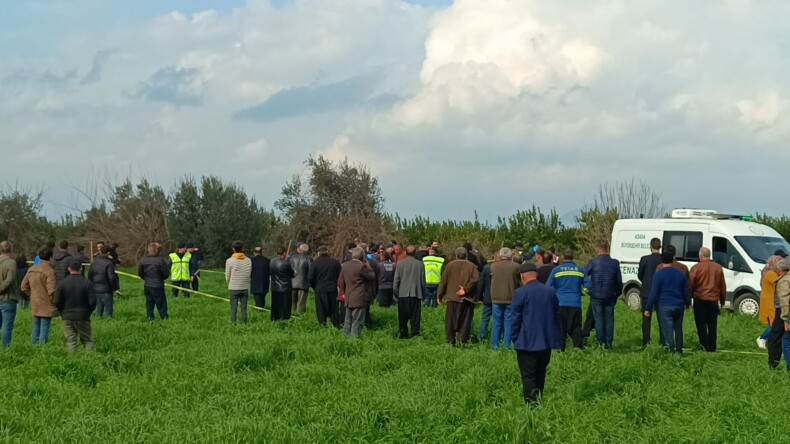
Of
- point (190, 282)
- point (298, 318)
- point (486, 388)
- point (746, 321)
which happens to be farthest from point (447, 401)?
point (190, 282)

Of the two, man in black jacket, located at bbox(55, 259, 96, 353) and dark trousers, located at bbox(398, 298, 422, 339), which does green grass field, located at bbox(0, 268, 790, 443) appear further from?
dark trousers, located at bbox(398, 298, 422, 339)

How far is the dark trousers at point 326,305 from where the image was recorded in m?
16.8

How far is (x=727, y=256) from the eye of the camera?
20.2m

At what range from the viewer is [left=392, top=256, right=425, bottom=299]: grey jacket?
1581cm

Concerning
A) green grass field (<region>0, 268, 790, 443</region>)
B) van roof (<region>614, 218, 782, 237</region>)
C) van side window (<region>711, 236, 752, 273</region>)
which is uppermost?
van roof (<region>614, 218, 782, 237</region>)

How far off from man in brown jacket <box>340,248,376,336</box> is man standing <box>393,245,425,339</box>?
3.00ft

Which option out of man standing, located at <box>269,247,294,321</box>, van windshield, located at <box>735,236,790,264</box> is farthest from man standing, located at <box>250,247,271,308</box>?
van windshield, located at <box>735,236,790,264</box>

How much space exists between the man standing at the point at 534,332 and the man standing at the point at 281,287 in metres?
8.83

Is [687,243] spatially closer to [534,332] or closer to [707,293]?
[707,293]

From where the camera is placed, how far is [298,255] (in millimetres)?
18641

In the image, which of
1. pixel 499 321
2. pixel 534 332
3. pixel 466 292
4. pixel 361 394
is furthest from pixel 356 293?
pixel 534 332

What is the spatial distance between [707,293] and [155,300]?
36.4 ft

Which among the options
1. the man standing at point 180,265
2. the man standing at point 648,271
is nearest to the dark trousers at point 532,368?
the man standing at point 648,271

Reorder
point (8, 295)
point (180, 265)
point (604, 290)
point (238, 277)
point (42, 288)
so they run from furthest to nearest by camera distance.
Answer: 1. point (180, 265)
2. point (238, 277)
3. point (604, 290)
4. point (8, 295)
5. point (42, 288)
